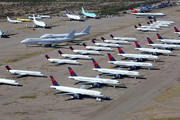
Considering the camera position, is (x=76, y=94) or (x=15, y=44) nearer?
(x=76, y=94)

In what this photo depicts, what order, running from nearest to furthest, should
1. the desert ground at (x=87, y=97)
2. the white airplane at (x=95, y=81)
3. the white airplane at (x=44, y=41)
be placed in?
the desert ground at (x=87, y=97) → the white airplane at (x=95, y=81) → the white airplane at (x=44, y=41)

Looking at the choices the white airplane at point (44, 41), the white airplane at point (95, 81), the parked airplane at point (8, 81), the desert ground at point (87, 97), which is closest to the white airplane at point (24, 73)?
the desert ground at point (87, 97)

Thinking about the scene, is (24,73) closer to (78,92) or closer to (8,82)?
(8,82)

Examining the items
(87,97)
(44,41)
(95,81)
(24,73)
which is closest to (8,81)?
(24,73)

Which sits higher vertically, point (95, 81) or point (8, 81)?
point (8, 81)

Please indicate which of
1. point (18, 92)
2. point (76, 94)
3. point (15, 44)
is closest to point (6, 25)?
point (15, 44)

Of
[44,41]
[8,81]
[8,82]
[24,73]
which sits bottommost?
[24,73]

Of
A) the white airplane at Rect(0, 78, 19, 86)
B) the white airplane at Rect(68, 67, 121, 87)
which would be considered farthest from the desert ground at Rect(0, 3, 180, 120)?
the white airplane at Rect(68, 67, 121, 87)

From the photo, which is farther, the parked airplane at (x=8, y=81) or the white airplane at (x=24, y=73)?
the white airplane at (x=24, y=73)

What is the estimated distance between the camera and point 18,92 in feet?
225

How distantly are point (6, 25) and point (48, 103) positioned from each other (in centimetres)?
12310

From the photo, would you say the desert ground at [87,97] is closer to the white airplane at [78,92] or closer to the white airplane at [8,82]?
the white airplane at [8,82]

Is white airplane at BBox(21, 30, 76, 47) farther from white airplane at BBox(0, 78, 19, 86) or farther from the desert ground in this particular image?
white airplane at BBox(0, 78, 19, 86)

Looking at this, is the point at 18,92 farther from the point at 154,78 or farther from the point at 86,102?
the point at 154,78
